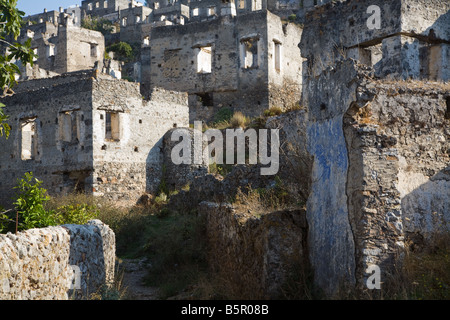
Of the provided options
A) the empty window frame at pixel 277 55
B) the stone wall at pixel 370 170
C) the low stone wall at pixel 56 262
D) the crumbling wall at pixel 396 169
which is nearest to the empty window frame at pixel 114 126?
the low stone wall at pixel 56 262

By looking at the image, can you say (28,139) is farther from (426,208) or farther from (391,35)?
(426,208)

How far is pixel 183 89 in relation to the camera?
1080 inches

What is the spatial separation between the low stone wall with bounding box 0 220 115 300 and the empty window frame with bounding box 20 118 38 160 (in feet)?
35.4

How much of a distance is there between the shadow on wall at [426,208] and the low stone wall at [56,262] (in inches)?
196

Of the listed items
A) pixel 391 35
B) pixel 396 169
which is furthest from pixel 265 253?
pixel 391 35

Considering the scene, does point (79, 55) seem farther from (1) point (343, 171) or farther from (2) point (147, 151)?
(1) point (343, 171)

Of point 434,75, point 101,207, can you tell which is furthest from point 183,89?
point 434,75

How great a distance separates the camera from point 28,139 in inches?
843

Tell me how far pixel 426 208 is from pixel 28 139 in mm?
16172

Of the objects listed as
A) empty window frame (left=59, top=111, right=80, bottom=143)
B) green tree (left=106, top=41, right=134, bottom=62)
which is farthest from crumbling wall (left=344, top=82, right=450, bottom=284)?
green tree (left=106, top=41, right=134, bottom=62)

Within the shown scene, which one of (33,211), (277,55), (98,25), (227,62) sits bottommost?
(33,211)

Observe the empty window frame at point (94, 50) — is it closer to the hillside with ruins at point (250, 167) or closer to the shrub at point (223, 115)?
the hillside with ruins at point (250, 167)

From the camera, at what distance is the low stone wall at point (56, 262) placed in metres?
6.98

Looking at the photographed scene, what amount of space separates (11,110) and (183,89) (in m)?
8.65
